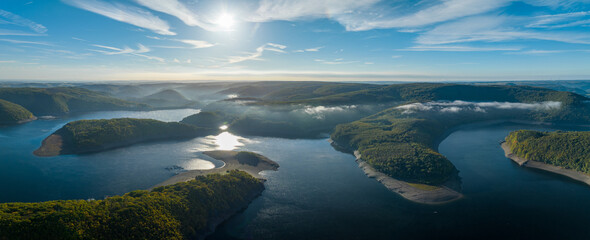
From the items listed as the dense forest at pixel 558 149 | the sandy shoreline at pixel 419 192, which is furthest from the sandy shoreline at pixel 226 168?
the dense forest at pixel 558 149

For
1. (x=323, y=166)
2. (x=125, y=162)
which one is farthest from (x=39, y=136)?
(x=323, y=166)

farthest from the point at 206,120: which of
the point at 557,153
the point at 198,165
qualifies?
the point at 557,153

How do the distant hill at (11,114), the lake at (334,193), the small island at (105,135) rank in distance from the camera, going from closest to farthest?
1. the lake at (334,193)
2. the small island at (105,135)
3. the distant hill at (11,114)

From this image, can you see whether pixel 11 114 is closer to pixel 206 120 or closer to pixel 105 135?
pixel 105 135

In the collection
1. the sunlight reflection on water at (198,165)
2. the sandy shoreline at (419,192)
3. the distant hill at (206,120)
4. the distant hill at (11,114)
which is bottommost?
the sandy shoreline at (419,192)

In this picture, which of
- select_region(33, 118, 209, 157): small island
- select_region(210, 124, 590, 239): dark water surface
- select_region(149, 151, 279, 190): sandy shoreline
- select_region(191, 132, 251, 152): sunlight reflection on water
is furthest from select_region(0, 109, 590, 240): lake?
select_region(191, 132, 251, 152): sunlight reflection on water

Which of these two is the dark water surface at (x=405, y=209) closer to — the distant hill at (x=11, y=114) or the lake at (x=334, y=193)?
the lake at (x=334, y=193)

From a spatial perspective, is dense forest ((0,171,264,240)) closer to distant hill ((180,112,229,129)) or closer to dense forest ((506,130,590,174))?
dense forest ((506,130,590,174))
